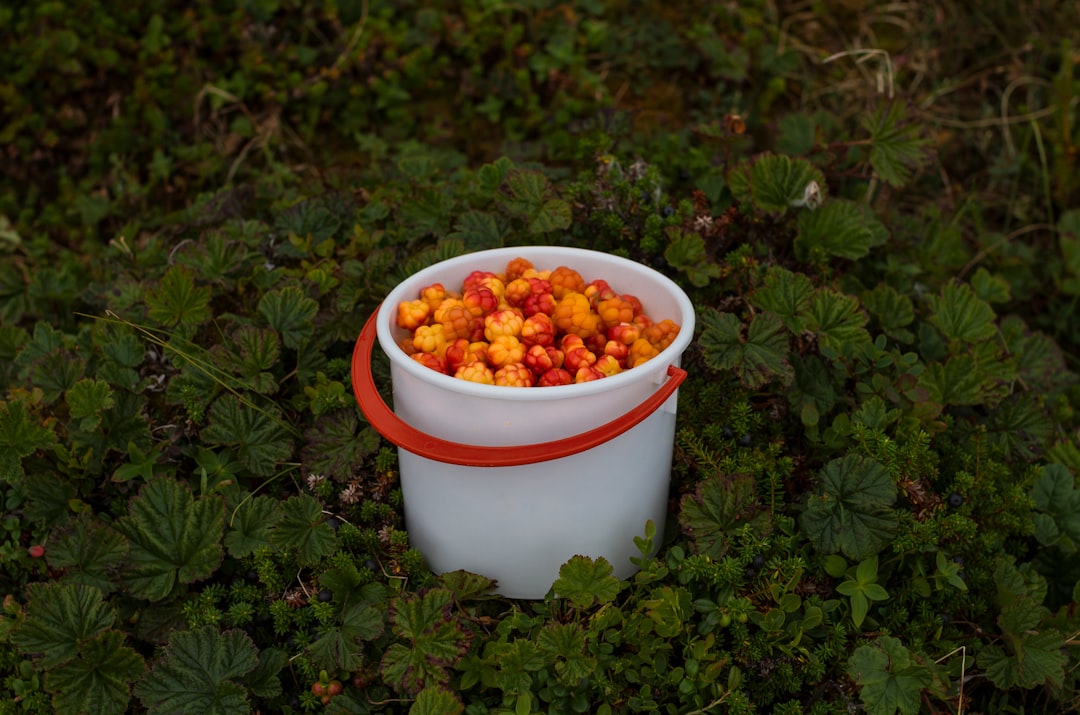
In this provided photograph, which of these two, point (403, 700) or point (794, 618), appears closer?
point (403, 700)

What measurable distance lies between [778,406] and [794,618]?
0.65 metres

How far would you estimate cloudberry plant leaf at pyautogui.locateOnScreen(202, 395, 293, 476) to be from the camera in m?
2.60

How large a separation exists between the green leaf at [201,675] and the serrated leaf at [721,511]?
1.13 m

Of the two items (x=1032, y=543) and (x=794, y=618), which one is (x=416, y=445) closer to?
Answer: (x=794, y=618)

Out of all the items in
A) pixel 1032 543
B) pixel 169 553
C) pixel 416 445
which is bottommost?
pixel 1032 543

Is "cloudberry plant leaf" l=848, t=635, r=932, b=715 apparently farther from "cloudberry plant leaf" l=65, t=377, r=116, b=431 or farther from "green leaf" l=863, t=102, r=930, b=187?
"cloudberry plant leaf" l=65, t=377, r=116, b=431

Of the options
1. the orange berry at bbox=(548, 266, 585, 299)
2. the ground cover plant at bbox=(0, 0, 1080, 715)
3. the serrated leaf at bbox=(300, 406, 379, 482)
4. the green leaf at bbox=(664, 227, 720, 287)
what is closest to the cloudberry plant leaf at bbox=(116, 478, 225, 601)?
the ground cover plant at bbox=(0, 0, 1080, 715)

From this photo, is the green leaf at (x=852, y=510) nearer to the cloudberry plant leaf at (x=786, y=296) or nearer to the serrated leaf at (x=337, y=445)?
the cloudberry plant leaf at (x=786, y=296)

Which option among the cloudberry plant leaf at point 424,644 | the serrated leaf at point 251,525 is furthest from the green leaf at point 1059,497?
the serrated leaf at point 251,525

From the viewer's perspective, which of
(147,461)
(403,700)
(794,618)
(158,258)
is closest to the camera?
(403,700)

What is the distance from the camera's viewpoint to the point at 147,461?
261cm

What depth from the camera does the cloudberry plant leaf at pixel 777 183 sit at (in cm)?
302

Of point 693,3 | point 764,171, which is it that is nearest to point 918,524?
point 764,171

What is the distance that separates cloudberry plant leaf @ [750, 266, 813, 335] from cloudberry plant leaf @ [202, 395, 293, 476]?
1431 mm
